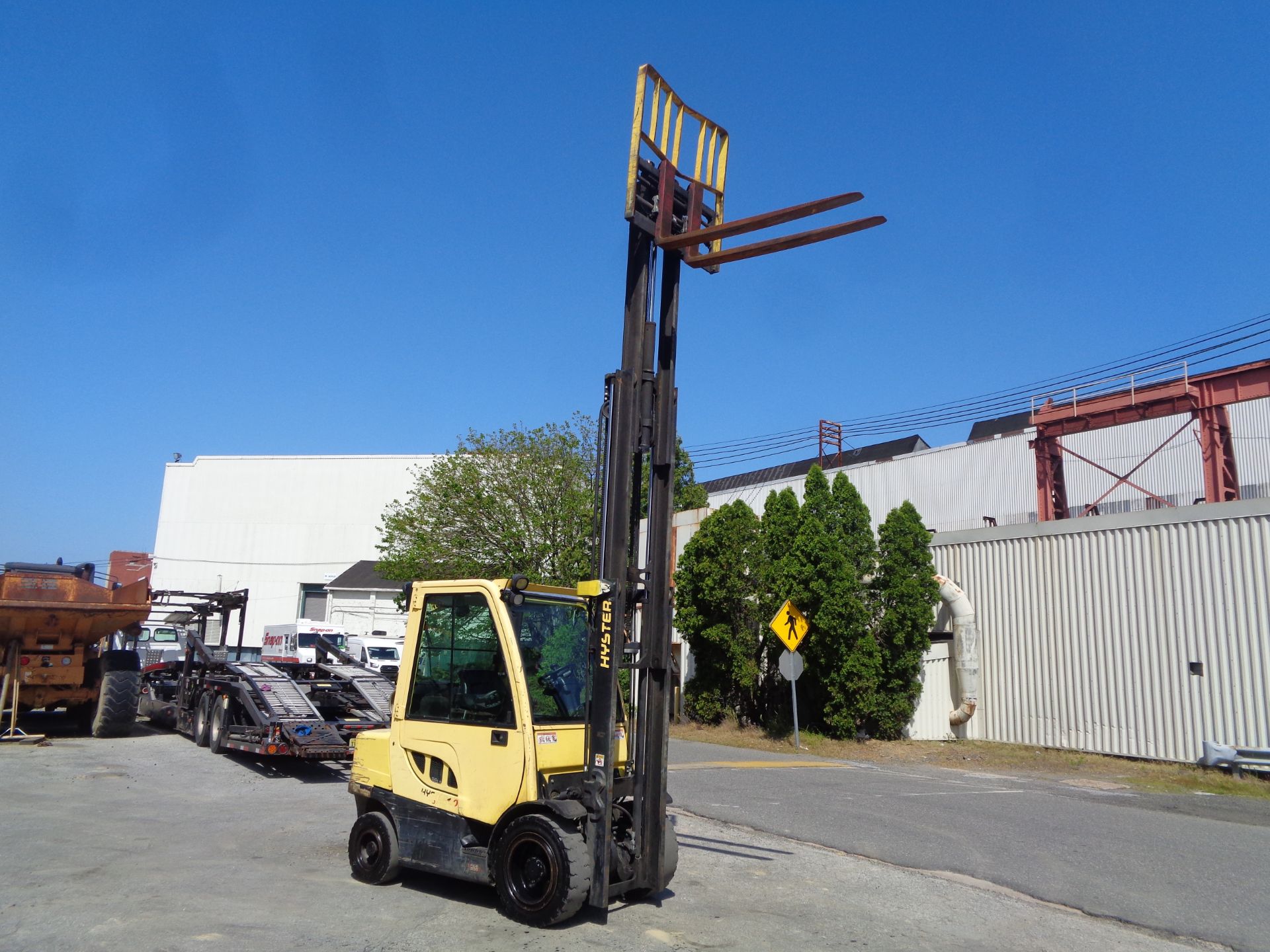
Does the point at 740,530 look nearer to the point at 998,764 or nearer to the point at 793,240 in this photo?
the point at 998,764

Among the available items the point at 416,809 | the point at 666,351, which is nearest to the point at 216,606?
the point at 416,809

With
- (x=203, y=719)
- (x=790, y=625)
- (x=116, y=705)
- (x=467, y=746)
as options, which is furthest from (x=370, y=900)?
(x=790, y=625)

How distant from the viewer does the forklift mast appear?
665cm

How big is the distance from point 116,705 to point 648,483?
1394cm

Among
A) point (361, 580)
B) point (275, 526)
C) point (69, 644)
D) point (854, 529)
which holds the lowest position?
point (69, 644)

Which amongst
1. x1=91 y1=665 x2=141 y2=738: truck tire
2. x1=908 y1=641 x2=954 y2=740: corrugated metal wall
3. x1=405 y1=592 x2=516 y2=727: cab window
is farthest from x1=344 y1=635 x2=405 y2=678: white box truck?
x1=405 y1=592 x2=516 y2=727: cab window

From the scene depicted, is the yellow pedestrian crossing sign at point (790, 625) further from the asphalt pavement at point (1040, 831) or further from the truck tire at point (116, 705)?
the truck tire at point (116, 705)

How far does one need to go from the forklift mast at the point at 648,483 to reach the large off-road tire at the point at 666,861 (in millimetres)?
59

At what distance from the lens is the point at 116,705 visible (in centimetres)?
1700

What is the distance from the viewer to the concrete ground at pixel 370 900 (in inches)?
250

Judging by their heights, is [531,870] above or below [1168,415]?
below

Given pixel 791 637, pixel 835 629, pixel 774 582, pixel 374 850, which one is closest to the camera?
pixel 374 850

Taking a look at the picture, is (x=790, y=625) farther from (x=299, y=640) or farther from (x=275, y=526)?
(x=275, y=526)

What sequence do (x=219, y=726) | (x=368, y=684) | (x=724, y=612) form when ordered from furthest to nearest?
(x=724, y=612) < (x=219, y=726) < (x=368, y=684)
